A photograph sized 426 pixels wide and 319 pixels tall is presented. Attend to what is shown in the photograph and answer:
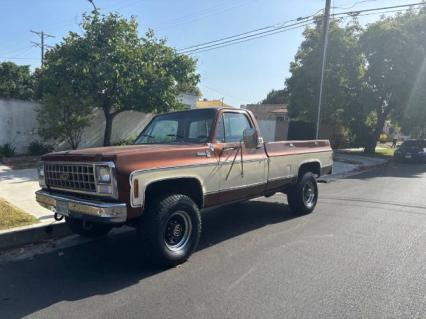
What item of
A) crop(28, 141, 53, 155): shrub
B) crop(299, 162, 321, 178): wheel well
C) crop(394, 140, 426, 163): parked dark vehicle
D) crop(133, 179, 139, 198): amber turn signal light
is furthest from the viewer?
crop(394, 140, 426, 163): parked dark vehicle

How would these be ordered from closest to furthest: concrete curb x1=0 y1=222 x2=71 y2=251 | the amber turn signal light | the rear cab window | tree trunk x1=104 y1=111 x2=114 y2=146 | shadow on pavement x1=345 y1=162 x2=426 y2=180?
the amber turn signal light < concrete curb x1=0 y1=222 x2=71 y2=251 < the rear cab window < shadow on pavement x1=345 y1=162 x2=426 y2=180 < tree trunk x1=104 y1=111 x2=114 y2=146

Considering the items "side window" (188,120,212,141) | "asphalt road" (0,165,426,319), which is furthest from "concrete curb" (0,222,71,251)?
"side window" (188,120,212,141)

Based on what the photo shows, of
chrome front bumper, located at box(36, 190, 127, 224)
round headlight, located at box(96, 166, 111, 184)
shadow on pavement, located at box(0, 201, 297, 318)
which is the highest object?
round headlight, located at box(96, 166, 111, 184)

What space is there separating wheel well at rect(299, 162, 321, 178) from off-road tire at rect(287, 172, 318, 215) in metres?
0.11

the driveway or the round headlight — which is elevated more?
the round headlight

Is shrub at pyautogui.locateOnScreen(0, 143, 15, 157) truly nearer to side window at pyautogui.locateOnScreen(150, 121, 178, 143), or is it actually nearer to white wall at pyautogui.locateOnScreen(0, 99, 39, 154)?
white wall at pyautogui.locateOnScreen(0, 99, 39, 154)

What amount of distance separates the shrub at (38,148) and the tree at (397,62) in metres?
18.6

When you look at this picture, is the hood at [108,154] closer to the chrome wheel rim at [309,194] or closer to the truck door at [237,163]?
the truck door at [237,163]

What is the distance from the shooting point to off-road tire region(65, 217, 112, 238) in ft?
19.0

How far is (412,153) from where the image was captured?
22.2 meters

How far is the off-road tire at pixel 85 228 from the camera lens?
19.0ft

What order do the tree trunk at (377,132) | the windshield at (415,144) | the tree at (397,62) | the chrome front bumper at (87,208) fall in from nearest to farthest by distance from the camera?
1. the chrome front bumper at (87,208)
2. the tree at (397,62)
3. the windshield at (415,144)
4. the tree trunk at (377,132)

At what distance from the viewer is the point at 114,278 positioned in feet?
14.7

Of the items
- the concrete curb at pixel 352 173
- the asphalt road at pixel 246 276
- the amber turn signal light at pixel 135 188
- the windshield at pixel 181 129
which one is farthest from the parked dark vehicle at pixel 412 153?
the amber turn signal light at pixel 135 188
